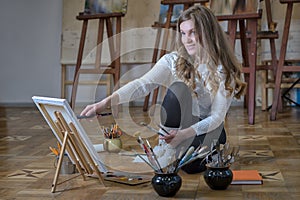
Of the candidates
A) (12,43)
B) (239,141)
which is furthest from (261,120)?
(12,43)

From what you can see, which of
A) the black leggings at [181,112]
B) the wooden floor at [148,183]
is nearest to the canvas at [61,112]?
the wooden floor at [148,183]

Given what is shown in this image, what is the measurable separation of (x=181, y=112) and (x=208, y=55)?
220mm

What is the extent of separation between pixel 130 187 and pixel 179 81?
1.39 feet

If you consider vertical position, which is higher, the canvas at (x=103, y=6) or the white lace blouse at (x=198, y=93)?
the canvas at (x=103, y=6)

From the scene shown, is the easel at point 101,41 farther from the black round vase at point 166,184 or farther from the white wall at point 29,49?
the black round vase at point 166,184

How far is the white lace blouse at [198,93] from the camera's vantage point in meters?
1.68

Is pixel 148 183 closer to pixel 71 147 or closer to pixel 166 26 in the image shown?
pixel 71 147

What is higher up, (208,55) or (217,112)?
(208,55)

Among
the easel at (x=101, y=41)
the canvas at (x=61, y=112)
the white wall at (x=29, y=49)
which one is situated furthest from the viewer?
the white wall at (x=29, y=49)

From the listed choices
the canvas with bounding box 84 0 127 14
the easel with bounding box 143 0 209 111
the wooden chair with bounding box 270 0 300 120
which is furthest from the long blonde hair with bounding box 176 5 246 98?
the canvas with bounding box 84 0 127 14

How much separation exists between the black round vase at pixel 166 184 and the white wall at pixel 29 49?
3.26 meters

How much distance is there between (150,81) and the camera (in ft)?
5.79


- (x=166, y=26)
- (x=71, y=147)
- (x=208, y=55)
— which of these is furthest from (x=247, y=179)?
(x=166, y=26)

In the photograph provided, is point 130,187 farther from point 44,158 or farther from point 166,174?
point 44,158
